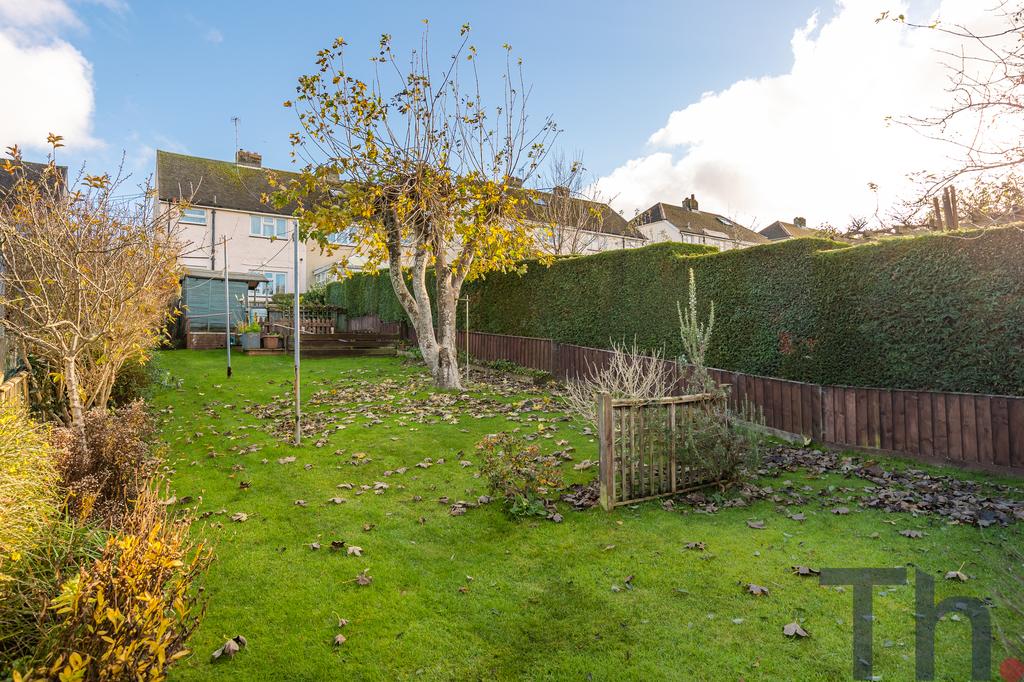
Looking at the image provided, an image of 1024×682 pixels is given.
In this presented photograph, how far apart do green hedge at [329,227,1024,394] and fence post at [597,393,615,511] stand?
5.63 m

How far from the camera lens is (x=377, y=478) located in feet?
24.5

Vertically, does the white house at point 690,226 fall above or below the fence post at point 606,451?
above

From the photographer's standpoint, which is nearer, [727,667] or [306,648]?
[727,667]

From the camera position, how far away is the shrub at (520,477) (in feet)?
20.2

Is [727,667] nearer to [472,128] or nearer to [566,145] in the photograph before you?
[472,128]

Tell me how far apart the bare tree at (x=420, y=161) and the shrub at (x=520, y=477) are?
279 inches

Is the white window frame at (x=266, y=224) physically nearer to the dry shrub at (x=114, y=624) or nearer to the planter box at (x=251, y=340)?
the planter box at (x=251, y=340)

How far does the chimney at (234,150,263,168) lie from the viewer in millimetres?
37281

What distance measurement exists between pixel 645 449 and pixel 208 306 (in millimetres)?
23783

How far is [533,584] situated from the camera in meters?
4.64

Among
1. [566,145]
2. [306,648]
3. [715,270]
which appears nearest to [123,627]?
[306,648]

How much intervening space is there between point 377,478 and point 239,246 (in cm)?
3036

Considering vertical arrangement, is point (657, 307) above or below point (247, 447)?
above

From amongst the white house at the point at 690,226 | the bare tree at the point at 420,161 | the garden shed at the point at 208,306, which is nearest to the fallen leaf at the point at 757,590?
the bare tree at the point at 420,161
